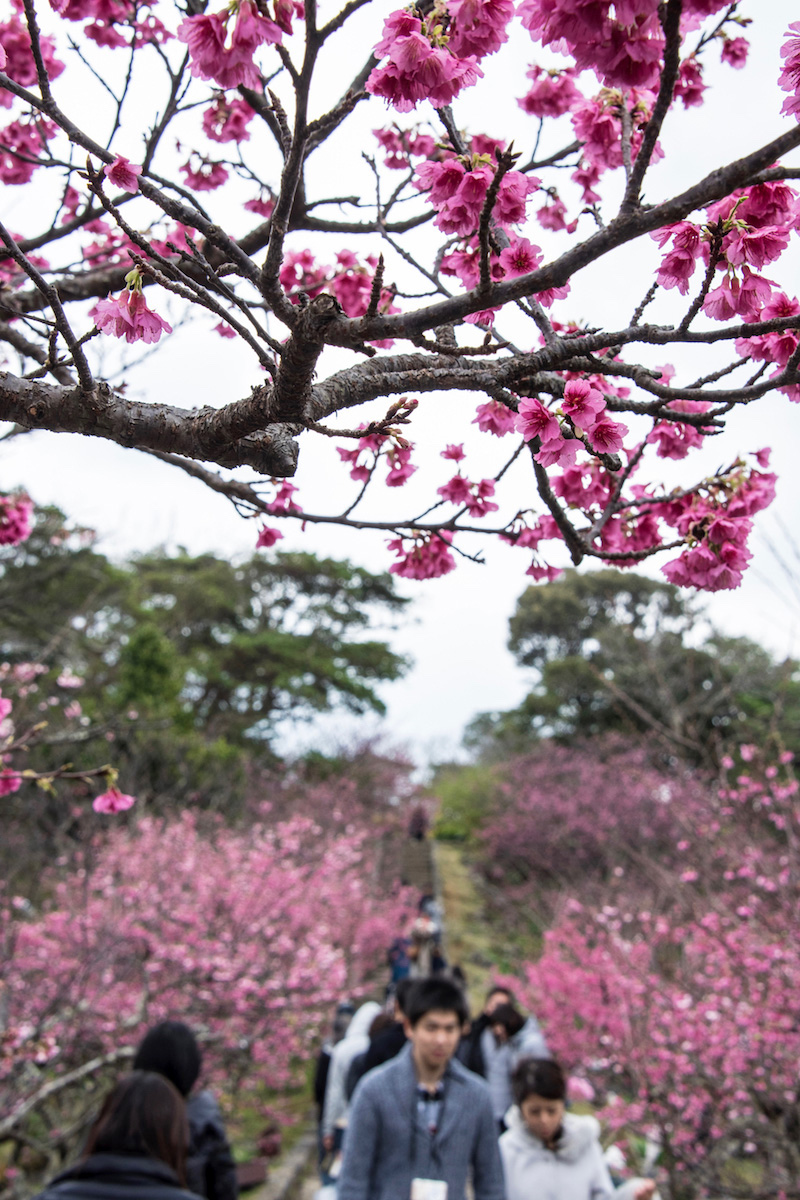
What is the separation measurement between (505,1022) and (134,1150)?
2619 mm

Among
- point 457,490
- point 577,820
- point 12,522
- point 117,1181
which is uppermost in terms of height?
point 12,522

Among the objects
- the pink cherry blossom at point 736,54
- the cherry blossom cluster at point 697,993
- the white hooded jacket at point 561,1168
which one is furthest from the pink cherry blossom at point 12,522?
the cherry blossom cluster at point 697,993

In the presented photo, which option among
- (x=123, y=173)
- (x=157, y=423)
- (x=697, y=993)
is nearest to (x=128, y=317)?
(x=157, y=423)

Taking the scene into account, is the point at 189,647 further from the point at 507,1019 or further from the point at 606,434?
the point at 606,434

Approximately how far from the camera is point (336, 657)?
16.6 m

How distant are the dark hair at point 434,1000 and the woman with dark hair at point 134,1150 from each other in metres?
0.86

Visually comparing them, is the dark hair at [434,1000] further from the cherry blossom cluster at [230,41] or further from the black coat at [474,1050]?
the cherry blossom cluster at [230,41]

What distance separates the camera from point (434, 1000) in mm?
2463

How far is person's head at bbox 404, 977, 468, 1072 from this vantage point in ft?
7.79

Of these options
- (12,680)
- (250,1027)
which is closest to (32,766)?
(12,680)

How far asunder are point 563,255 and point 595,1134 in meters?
2.92

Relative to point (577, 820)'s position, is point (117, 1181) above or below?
below

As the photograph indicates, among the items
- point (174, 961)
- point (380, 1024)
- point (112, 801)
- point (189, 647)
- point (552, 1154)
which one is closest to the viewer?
point (112, 801)

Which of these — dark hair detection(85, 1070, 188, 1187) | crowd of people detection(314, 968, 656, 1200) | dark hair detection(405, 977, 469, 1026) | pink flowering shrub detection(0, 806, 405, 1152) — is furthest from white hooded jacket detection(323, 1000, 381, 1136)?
dark hair detection(85, 1070, 188, 1187)
